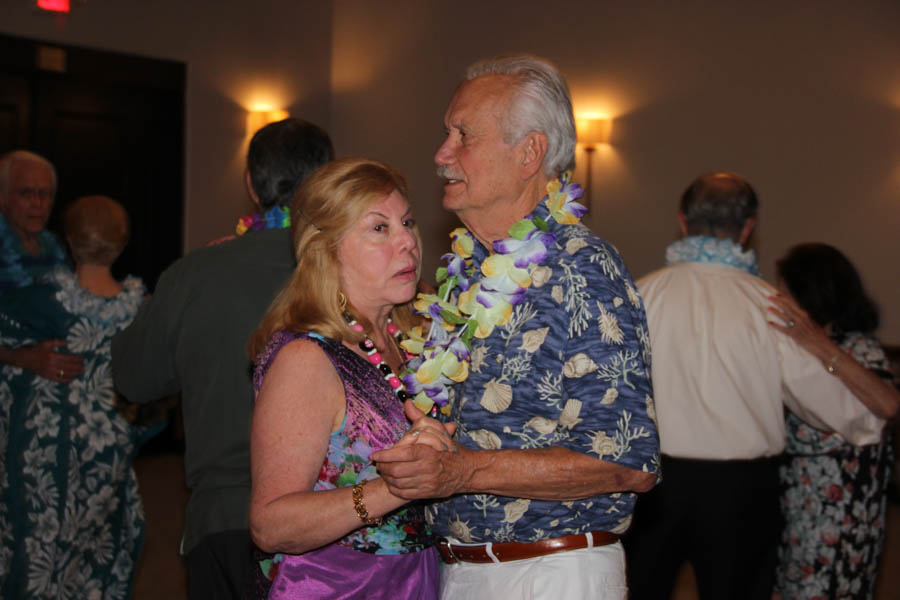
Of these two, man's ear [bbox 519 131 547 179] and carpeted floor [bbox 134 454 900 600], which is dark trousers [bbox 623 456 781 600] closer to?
carpeted floor [bbox 134 454 900 600]

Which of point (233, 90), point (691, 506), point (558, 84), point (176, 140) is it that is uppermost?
point (233, 90)

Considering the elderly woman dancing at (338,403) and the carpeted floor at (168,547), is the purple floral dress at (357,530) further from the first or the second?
the carpeted floor at (168,547)

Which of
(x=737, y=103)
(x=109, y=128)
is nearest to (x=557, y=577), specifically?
(x=737, y=103)

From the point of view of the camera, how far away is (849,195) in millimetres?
6082

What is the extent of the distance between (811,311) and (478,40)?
17.9 feet

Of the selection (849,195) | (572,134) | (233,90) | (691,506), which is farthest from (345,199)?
(233,90)

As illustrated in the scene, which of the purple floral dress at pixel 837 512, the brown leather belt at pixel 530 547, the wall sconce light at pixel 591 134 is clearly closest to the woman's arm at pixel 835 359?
the purple floral dress at pixel 837 512

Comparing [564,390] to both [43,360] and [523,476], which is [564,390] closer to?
[523,476]

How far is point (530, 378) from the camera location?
1.72m

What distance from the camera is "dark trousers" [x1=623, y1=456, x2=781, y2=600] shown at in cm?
303

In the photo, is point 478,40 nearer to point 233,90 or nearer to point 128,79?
point 233,90

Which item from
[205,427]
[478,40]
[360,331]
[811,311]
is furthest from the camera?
[478,40]

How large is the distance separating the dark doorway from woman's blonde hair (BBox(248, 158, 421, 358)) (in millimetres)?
6047

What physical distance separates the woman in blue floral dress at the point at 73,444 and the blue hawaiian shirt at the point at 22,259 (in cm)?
23
